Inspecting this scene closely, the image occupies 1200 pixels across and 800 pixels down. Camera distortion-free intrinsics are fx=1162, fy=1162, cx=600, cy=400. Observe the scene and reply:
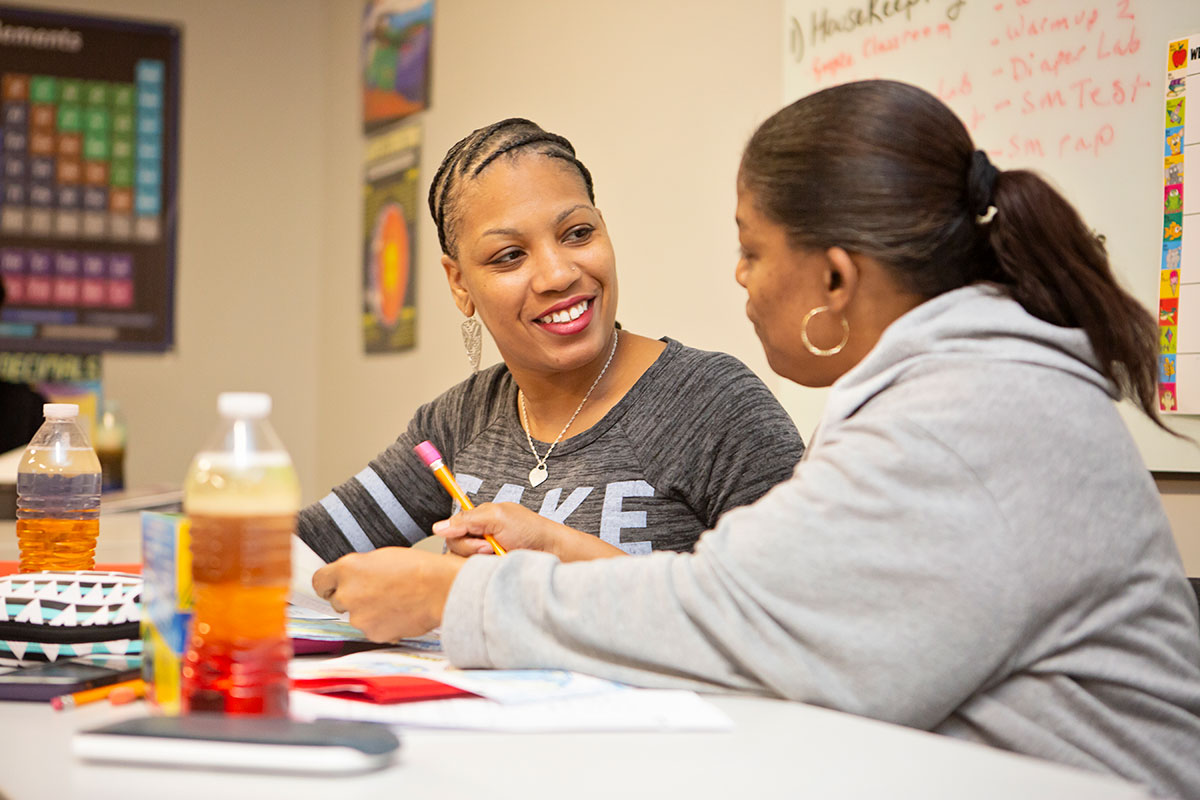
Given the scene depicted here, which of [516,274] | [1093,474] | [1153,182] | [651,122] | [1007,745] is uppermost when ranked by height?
[651,122]

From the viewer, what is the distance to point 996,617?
0.83 metres

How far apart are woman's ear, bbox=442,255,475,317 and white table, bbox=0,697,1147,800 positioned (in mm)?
1042

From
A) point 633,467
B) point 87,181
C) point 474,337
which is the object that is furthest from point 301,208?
point 633,467

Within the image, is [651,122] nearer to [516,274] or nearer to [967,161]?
[516,274]

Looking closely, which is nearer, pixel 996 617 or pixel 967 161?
pixel 996 617

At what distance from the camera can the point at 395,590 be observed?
1042mm

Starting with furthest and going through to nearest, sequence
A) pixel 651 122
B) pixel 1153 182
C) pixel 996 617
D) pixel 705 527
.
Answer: pixel 651 122, pixel 1153 182, pixel 705 527, pixel 996 617

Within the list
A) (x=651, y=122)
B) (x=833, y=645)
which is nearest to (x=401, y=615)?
(x=833, y=645)

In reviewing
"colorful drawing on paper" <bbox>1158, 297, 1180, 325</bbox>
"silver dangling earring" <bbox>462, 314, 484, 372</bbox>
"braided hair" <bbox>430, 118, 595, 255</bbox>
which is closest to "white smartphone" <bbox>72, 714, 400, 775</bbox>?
"braided hair" <bbox>430, 118, 595, 255</bbox>

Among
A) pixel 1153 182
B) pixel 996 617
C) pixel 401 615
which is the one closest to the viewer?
pixel 996 617

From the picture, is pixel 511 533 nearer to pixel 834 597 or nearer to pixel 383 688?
pixel 383 688

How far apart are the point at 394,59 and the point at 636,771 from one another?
359 cm

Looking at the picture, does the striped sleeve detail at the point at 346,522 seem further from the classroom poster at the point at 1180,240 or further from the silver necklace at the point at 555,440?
the classroom poster at the point at 1180,240

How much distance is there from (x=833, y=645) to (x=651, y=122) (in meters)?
2.05
